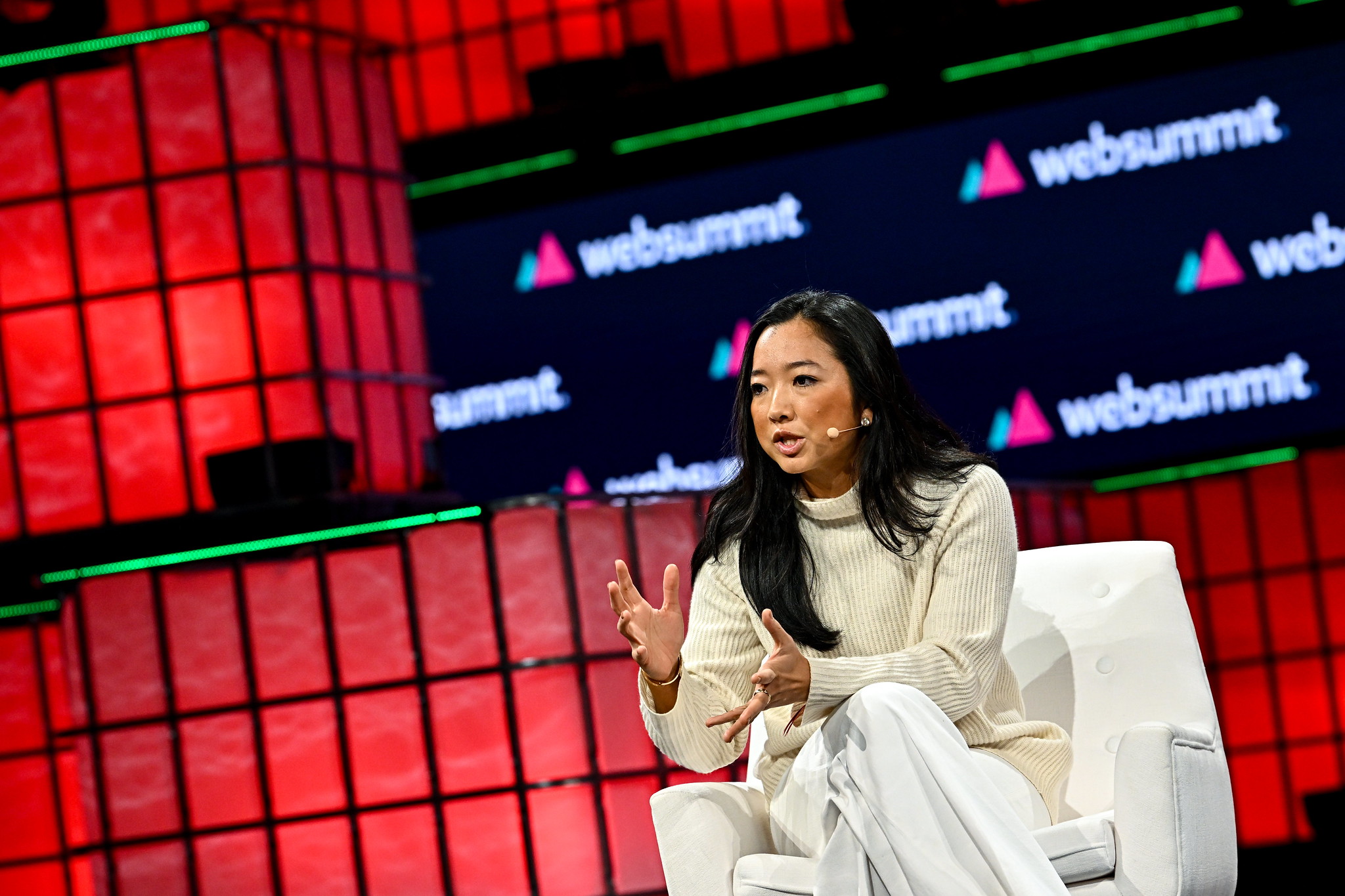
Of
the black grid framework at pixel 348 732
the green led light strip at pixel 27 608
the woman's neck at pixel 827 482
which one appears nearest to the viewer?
the woman's neck at pixel 827 482

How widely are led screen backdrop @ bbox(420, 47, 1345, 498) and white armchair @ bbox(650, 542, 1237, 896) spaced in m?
2.42

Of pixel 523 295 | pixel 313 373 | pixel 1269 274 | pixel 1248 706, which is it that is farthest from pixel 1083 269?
pixel 313 373

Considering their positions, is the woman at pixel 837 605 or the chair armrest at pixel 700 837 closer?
the woman at pixel 837 605

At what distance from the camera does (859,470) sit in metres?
2.38

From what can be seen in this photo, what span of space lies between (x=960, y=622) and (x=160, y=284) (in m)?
3.17

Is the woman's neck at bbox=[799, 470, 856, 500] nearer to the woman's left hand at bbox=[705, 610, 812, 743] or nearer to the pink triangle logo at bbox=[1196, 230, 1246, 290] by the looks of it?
the woman's left hand at bbox=[705, 610, 812, 743]

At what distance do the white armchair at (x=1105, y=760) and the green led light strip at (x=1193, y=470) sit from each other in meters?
2.53

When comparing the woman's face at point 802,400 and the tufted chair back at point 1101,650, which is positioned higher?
the woman's face at point 802,400

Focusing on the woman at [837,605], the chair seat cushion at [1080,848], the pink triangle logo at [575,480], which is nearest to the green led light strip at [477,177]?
the pink triangle logo at [575,480]

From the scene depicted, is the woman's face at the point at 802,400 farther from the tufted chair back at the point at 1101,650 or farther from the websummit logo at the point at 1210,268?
the websummit logo at the point at 1210,268

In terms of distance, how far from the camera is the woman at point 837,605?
2010 millimetres

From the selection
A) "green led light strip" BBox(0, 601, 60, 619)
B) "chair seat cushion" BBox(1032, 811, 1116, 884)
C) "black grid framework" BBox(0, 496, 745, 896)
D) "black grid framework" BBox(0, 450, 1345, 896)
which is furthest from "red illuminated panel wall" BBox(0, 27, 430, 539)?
"chair seat cushion" BBox(1032, 811, 1116, 884)

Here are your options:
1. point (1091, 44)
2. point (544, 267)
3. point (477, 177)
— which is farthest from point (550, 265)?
point (1091, 44)

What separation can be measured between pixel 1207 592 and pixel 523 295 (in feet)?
8.54
